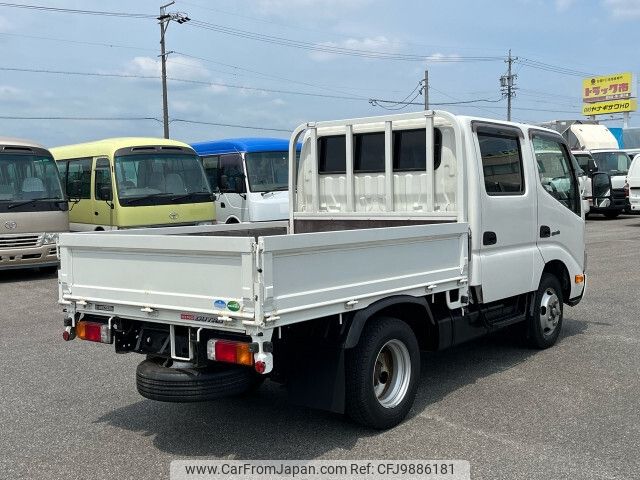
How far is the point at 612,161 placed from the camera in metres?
25.3

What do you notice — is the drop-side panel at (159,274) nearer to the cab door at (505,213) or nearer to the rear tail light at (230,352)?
the rear tail light at (230,352)

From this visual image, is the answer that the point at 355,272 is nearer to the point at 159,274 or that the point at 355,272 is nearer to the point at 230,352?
the point at 230,352

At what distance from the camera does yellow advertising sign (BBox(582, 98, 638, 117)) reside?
64.4m

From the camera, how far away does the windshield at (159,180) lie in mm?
13562

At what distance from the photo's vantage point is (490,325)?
238 inches

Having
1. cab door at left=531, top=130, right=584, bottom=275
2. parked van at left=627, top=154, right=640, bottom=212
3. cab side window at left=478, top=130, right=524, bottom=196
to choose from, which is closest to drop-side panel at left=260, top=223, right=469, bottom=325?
cab side window at left=478, top=130, right=524, bottom=196

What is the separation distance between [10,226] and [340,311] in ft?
32.8

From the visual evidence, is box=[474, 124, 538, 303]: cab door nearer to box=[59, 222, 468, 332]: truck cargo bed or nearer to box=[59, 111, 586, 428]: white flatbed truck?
box=[59, 111, 586, 428]: white flatbed truck

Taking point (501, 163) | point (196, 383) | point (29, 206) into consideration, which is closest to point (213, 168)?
point (29, 206)

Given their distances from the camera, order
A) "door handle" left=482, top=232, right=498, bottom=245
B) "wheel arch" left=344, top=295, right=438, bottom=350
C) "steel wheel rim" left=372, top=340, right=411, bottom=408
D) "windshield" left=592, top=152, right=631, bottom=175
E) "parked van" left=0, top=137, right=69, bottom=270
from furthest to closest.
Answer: "windshield" left=592, top=152, right=631, bottom=175 → "parked van" left=0, top=137, right=69, bottom=270 → "door handle" left=482, top=232, right=498, bottom=245 → "steel wheel rim" left=372, top=340, right=411, bottom=408 → "wheel arch" left=344, top=295, right=438, bottom=350

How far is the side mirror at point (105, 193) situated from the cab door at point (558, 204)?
362 inches

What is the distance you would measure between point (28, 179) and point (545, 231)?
1026 centimetres

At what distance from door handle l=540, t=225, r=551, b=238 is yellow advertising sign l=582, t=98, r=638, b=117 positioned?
212 ft

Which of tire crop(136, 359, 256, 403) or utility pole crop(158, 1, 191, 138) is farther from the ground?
utility pole crop(158, 1, 191, 138)
